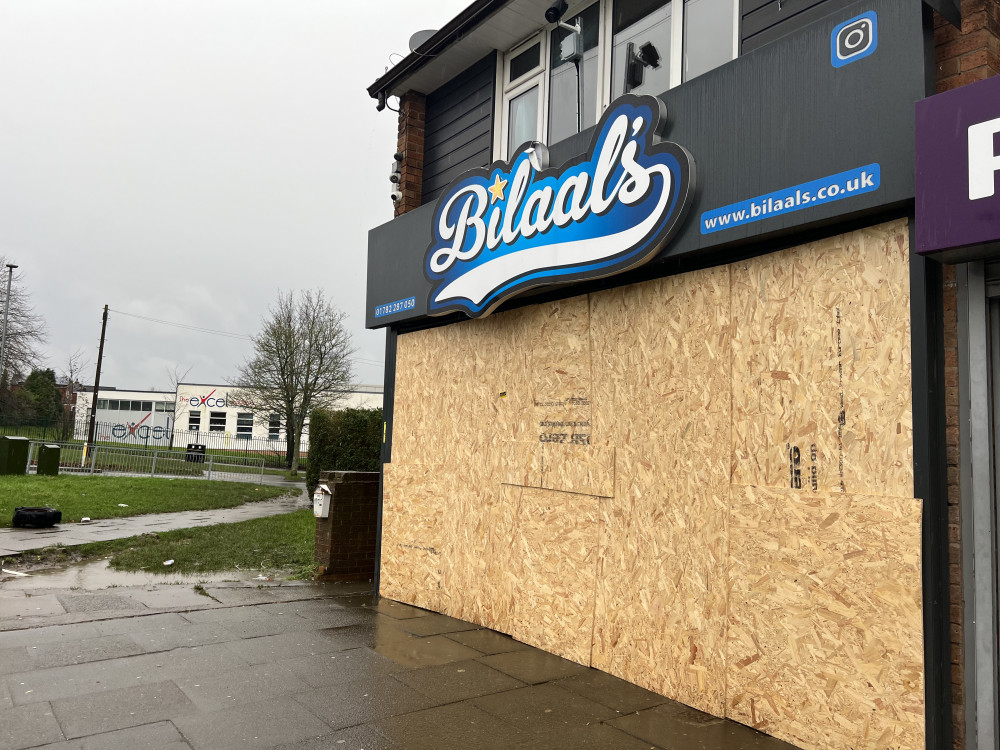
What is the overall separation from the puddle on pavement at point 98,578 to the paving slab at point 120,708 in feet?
13.5

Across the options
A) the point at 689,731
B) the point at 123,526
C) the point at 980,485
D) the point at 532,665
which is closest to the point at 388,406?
the point at 532,665

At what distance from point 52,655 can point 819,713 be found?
18.4 ft

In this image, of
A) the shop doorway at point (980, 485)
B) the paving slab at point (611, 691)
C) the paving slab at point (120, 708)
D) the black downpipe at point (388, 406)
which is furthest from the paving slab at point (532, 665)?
the black downpipe at point (388, 406)

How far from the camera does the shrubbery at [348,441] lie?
18.4m

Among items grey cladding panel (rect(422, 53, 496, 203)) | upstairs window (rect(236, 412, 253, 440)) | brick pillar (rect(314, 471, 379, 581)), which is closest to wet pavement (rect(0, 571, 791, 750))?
brick pillar (rect(314, 471, 379, 581))

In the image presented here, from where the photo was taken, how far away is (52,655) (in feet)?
18.7

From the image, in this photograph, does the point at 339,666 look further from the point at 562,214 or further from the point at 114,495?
the point at 114,495

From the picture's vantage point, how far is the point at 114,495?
1803 cm

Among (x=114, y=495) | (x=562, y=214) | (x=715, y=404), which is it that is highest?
(x=562, y=214)

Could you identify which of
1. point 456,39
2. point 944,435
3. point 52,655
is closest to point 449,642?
point 52,655

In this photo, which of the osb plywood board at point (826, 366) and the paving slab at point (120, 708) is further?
the paving slab at point (120, 708)

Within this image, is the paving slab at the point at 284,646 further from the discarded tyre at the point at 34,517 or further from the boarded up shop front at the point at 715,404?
the discarded tyre at the point at 34,517

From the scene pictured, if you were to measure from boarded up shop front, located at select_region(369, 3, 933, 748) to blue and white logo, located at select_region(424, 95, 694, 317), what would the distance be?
26 millimetres

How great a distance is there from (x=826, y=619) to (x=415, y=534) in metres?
4.85
